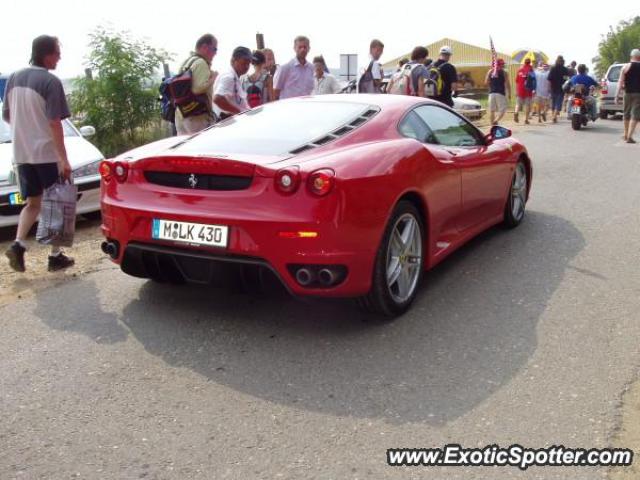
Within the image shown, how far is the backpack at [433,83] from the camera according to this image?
10.1 metres

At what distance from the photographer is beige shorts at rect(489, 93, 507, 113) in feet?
52.4

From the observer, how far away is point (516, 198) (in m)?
6.30

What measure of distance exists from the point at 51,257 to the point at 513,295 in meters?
3.56

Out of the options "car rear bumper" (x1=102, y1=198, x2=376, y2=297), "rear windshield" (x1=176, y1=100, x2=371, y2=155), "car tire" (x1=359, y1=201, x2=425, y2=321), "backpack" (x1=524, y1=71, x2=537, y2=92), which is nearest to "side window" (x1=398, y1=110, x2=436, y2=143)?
"rear windshield" (x1=176, y1=100, x2=371, y2=155)

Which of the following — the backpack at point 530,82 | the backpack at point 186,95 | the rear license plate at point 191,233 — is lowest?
the rear license plate at point 191,233

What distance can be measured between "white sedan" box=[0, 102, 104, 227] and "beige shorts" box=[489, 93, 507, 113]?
10.6 meters

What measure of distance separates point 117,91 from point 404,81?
5945mm

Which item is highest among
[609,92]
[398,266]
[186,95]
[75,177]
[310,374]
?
[609,92]

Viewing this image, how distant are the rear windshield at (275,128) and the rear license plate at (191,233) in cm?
47

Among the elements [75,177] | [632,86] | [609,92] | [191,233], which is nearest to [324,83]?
[75,177]

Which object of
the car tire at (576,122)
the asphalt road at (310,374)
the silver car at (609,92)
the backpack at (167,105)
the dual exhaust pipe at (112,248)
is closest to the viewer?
the asphalt road at (310,374)

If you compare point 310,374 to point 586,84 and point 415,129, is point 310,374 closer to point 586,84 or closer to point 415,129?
point 415,129

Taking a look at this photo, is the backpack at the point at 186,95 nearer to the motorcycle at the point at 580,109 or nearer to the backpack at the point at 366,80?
the backpack at the point at 366,80

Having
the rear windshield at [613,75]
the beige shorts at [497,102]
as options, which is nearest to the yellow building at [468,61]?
the rear windshield at [613,75]
